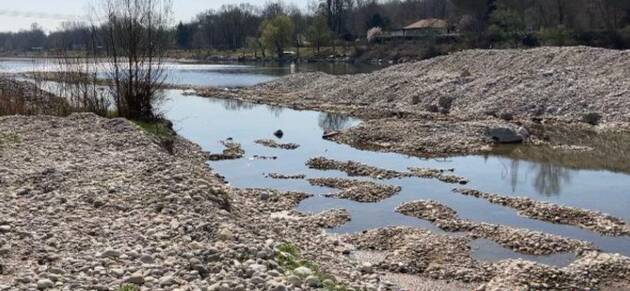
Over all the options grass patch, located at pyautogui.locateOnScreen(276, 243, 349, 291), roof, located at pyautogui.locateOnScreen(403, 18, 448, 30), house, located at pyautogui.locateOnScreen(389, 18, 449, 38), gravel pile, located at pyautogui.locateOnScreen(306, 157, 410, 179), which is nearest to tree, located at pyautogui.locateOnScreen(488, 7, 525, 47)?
Answer: house, located at pyautogui.locateOnScreen(389, 18, 449, 38)

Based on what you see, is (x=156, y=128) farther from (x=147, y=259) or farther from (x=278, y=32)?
(x=278, y=32)

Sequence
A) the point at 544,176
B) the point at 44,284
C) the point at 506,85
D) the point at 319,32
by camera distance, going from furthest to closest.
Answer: the point at 319,32
the point at 506,85
the point at 544,176
the point at 44,284

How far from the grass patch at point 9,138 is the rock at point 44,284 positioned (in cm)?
1180

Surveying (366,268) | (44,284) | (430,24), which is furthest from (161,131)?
(430,24)

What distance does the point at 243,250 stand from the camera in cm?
970

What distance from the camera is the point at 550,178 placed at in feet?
69.8

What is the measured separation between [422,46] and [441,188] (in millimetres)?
80101

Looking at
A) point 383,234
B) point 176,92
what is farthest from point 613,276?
point 176,92

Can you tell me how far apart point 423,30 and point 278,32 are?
25.7 metres

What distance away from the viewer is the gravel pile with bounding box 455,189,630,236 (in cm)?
1500

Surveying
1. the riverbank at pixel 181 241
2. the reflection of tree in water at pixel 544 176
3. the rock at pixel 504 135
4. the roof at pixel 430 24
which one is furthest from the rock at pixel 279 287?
the roof at pixel 430 24

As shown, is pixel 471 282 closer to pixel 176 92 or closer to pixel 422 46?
pixel 176 92

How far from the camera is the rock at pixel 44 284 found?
24.8ft

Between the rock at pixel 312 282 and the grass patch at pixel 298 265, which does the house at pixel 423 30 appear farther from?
the rock at pixel 312 282
